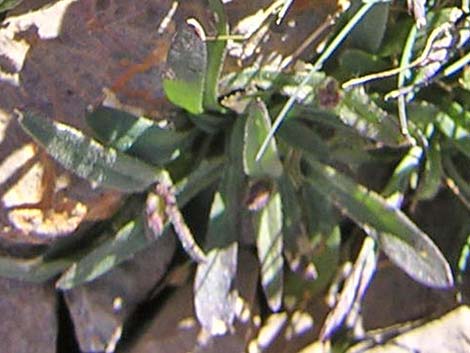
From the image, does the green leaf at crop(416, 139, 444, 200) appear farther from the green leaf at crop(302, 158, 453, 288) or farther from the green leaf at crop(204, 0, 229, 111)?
the green leaf at crop(204, 0, 229, 111)

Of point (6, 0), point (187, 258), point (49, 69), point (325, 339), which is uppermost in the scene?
point (6, 0)

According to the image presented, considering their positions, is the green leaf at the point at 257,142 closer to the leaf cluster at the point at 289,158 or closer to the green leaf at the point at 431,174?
the leaf cluster at the point at 289,158

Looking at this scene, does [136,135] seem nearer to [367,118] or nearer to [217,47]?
[217,47]

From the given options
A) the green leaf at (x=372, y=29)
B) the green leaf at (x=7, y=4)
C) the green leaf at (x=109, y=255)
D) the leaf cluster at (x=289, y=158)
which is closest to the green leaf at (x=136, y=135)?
the leaf cluster at (x=289, y=158)

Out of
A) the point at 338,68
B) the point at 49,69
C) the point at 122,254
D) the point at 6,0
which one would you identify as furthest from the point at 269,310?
the point at 6,0

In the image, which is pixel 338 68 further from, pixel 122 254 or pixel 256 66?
pixel 122 254

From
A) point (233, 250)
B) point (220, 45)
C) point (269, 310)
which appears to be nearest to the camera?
point (220, 45)
